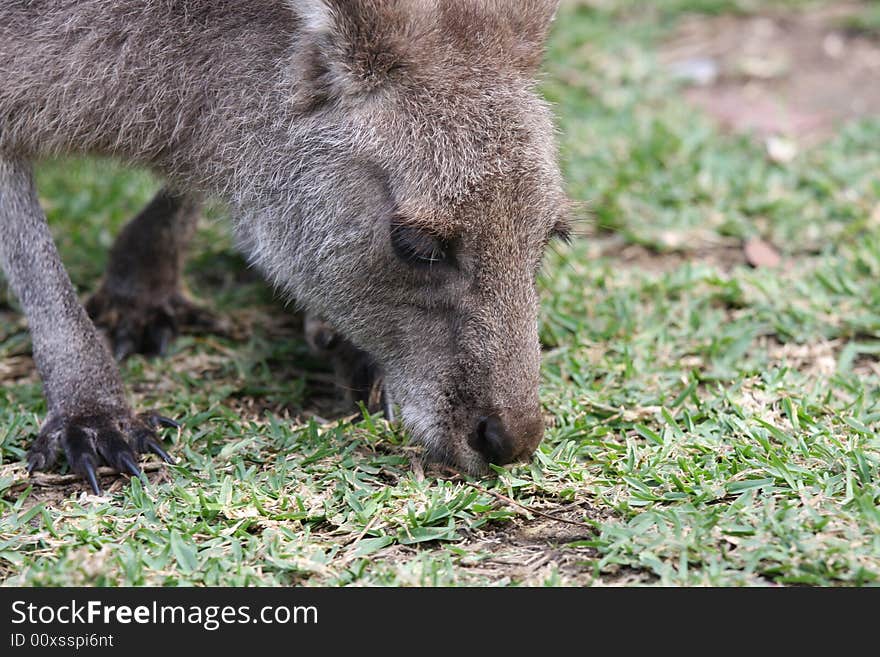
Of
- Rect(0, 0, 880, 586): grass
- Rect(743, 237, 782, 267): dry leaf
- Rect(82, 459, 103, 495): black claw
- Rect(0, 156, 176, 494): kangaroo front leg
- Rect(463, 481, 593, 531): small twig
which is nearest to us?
Rect(0, 0, 880, 586): grass

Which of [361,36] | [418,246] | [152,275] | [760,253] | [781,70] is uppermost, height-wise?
[361,36]

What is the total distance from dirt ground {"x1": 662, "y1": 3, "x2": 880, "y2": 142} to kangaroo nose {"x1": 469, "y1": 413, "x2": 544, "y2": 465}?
431cm

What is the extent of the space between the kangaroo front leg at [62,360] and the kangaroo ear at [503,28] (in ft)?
6.36

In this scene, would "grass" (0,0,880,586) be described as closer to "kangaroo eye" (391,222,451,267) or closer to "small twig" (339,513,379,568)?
"small twig" (339,513,379,568)

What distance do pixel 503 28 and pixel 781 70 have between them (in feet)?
16.0

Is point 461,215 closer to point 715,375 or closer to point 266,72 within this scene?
point 266,72

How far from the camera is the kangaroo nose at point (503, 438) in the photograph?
13.2 feet

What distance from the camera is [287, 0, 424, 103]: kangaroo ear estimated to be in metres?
4.08

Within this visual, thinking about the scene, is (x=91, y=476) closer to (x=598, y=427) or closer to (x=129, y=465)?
(x=129, y=465)

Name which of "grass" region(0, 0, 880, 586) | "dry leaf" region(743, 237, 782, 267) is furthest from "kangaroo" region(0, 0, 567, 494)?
"dry leaf" region(743, 237, 782, 267)

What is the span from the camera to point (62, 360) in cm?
462

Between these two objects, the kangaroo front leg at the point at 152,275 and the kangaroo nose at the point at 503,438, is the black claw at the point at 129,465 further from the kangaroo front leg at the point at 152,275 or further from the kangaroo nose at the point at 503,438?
the kangaroo front leg at the point at 152,275

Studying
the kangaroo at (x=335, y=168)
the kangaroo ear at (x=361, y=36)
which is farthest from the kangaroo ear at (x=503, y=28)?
the kangaroo ear at (x=361, y=36)

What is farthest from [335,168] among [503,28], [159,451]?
[159,451]
